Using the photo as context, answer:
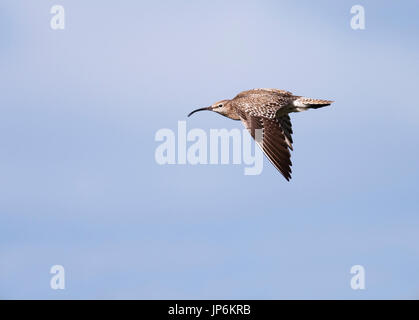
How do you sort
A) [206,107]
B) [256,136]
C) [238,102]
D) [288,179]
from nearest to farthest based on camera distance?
[288,179], [256,136], [238,102], [206,107]

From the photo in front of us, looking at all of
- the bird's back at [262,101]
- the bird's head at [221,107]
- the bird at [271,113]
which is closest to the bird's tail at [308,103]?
the bird at [271,113]

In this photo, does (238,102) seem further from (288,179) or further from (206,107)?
(288,179)

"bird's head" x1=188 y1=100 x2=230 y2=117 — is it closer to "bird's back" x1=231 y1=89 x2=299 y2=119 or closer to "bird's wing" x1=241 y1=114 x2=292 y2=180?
"bird's back" x1=231 y1=89 x2=299 y2=119

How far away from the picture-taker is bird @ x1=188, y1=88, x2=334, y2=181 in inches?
1102

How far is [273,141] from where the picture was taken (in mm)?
28359

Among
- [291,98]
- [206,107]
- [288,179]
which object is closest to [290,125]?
[291,98]

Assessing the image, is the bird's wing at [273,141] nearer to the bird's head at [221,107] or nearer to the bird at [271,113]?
the bird at [271,113]

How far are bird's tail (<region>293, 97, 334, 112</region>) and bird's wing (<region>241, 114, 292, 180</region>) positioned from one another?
161cm

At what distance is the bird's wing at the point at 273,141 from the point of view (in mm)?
27672

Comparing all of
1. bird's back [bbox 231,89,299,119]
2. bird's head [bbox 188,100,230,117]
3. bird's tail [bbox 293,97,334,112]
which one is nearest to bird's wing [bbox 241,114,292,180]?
bird's back [bbox 231,89,299,119]

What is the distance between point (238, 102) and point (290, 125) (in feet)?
6.03

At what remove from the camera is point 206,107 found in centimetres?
3384

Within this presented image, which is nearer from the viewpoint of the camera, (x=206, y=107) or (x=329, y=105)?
(x=329, y=105)

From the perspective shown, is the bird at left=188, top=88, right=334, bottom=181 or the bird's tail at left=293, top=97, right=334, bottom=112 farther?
the bird's tail at left=293, top=97, right=334, bottom=112
